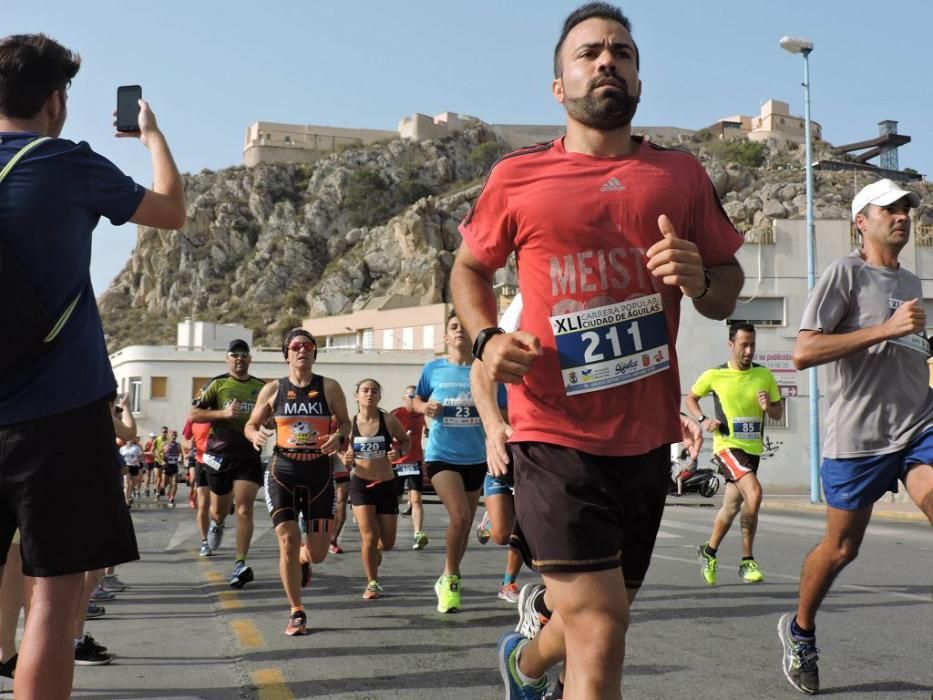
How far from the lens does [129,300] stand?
135 metres

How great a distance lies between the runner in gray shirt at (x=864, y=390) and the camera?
487 cm

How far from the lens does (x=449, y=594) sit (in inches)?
301

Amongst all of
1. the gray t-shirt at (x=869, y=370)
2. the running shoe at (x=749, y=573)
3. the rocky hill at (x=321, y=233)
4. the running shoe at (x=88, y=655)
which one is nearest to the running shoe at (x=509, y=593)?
the running shoe at (x=749, y=573)

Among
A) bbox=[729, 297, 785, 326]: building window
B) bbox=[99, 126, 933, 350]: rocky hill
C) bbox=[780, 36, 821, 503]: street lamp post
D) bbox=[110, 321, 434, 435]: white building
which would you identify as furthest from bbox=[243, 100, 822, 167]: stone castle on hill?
bbox=[780, 36, 821, 503]: street lamp post

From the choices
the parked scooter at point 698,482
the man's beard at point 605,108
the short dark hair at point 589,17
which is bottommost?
the parked scooter at point 698,482

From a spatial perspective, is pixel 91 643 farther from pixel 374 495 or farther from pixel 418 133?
pixel 418 133

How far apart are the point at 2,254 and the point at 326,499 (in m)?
5.00

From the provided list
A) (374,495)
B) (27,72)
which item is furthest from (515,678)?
(374,495)

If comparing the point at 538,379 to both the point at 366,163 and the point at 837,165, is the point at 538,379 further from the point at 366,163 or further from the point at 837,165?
the point at 366,163

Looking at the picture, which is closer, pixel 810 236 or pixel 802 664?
pixel 802 664

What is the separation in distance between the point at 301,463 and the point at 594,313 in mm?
4963

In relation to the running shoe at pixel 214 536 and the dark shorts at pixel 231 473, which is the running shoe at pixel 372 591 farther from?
the running shoe at pixel 214 536

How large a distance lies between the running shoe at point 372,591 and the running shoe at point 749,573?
323 centimetres

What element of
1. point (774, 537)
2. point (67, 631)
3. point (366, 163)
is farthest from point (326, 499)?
point (366, 163)
